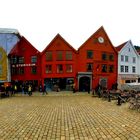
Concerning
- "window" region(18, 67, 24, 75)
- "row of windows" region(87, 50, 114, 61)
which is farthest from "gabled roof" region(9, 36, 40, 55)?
"row of windows" region(87, 50, 114, 61)

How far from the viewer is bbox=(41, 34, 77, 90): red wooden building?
3853 centimetres

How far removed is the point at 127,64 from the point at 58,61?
15.9m

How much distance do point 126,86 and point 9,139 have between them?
84.6 feet

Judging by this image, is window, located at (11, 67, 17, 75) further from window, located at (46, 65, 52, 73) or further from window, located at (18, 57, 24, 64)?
window, located at (46, 65, 52, 73)

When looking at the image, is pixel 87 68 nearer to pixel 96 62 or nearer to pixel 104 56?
pixel 96 62

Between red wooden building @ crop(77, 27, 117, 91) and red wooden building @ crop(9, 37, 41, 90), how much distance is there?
804 cm

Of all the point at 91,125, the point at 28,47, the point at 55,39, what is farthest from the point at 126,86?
the point at 91,125

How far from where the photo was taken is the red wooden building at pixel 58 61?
3853cm

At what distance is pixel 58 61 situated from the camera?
38531mm

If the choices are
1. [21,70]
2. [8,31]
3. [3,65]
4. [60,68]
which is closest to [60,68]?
[60,68]

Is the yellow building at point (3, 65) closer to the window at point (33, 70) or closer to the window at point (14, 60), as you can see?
the window at point (14, 60)

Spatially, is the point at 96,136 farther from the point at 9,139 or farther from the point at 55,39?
the point at 55,39

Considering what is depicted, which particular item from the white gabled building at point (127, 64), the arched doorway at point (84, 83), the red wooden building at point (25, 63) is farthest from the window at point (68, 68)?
the white gabled building at point (127, 64)

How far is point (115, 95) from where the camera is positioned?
68.5 feet
